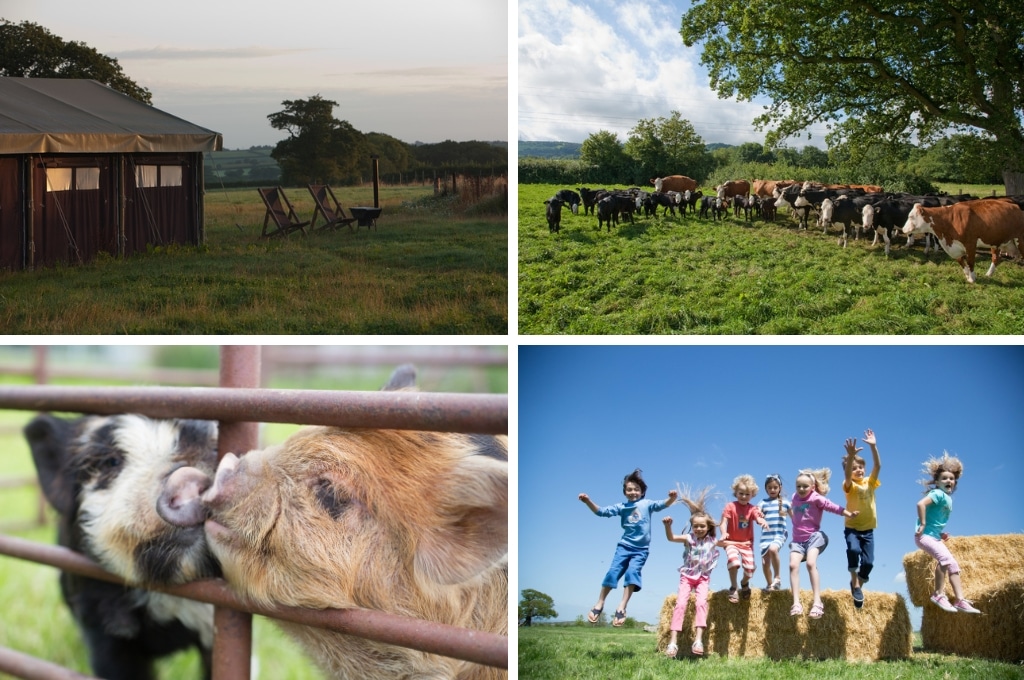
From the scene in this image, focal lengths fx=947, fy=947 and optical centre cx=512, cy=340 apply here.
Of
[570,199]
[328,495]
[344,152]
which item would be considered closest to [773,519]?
[328,495]

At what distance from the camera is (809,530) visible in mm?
3352

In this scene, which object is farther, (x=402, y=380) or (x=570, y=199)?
(x=570, y=199)

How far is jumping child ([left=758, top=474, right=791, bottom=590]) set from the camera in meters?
3.41

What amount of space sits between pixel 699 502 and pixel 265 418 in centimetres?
214

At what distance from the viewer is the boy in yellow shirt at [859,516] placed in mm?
3352

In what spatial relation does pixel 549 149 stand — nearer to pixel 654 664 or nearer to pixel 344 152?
pixel 344 152

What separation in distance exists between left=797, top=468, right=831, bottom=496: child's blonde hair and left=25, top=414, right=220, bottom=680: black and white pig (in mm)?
2153

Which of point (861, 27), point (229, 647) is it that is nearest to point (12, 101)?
point (861, 27)

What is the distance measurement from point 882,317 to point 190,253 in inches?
182

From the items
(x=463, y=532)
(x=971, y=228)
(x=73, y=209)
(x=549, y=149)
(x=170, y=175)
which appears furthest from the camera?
(x=170, y=175)

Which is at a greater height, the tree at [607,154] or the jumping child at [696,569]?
the tree at [607,154]

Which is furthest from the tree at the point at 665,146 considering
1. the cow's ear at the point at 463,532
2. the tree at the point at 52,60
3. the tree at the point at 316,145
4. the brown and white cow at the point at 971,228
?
the tree at the point at 52,60

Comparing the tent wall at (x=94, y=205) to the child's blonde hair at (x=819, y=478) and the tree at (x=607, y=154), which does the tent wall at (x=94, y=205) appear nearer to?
the tree at (x=607, y=154)

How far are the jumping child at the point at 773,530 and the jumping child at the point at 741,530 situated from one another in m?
0.03
